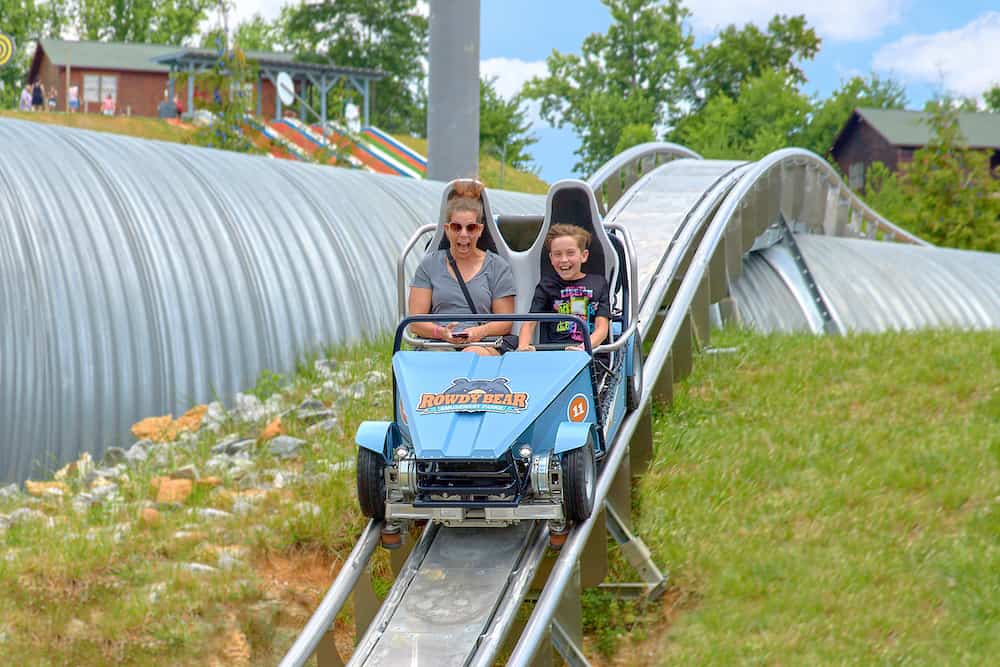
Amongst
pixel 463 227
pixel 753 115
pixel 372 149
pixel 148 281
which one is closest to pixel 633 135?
pixel 753 115

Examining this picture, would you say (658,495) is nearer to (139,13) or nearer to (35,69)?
(35,69)

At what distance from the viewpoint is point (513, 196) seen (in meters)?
19.3

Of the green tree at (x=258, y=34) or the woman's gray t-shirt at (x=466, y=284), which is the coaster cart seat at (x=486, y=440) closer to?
the woman's gray t-shirt at (x=466, y=284)

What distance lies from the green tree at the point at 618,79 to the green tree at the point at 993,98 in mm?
28230

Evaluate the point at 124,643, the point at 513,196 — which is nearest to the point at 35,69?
the point at 513,196

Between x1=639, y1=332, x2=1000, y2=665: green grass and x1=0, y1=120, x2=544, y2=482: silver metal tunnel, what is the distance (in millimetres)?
4000

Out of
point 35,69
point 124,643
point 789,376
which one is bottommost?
point 124,643

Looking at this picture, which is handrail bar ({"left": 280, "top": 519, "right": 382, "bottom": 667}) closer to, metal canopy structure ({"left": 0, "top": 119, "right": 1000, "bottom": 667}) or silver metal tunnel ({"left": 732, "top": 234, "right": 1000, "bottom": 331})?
metal canopy structure ({"left": 0, "top": 119, "right": 1000, "bottom": 667})

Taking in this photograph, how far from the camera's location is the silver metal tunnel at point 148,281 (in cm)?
1079

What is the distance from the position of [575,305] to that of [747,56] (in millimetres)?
67478

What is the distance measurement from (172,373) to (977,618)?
22.8 feet

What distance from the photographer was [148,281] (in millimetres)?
11703

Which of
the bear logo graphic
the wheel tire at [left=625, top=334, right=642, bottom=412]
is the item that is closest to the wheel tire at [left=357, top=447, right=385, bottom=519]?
the bear logo graphic

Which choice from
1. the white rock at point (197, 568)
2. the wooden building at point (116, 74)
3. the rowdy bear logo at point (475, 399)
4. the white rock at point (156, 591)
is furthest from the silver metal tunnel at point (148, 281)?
the wooden building at point (116, 74)
